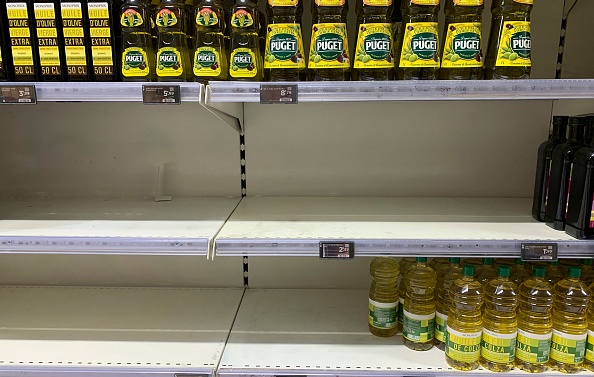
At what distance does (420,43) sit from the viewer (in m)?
1.30

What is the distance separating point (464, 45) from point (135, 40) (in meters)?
0.96

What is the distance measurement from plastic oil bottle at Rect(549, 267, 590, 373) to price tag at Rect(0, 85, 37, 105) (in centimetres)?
164

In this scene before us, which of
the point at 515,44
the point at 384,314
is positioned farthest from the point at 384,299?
the point at 515,44

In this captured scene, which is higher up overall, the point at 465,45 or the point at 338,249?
the point at 465,45

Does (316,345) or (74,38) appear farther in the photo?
(316,345)

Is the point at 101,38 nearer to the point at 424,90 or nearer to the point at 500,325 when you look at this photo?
the point at 424,90

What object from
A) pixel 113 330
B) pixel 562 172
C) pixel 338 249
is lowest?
pixel 113 330

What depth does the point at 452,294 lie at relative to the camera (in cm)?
145

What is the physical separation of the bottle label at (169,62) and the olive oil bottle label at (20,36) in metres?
0.40

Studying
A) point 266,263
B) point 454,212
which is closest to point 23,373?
point 266,263

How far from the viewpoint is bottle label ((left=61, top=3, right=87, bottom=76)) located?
53.6 inches

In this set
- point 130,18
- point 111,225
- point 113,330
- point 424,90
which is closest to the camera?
point 424,90

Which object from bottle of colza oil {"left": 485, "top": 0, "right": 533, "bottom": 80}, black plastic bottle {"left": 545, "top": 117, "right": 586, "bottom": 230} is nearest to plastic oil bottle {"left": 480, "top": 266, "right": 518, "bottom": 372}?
black plastic bottle {"left": 545, "top": 117, "right": 586, "bottom": 230}

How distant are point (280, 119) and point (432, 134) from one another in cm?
61
